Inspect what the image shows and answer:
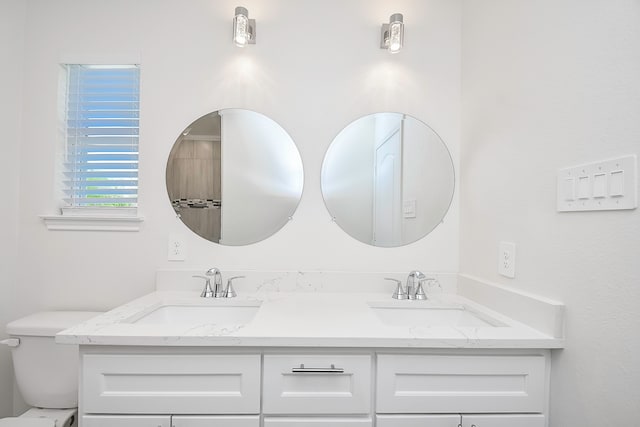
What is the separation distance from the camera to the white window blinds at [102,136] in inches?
63.8

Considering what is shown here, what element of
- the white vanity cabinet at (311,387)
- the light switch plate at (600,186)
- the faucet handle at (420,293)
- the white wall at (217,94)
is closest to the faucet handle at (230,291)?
the white wall at (217,94)

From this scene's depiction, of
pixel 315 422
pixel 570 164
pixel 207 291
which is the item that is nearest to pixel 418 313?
pixel 315 422

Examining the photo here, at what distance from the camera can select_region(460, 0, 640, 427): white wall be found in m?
0.77

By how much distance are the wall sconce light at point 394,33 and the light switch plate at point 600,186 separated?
0.94 m

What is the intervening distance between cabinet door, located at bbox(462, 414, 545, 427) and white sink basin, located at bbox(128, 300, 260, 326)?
869 millimetres

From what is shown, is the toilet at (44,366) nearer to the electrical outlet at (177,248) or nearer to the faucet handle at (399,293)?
the electrical outlet at (177,248)

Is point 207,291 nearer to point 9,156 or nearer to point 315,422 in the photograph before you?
point 315,422

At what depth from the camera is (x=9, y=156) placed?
1527 millimetres

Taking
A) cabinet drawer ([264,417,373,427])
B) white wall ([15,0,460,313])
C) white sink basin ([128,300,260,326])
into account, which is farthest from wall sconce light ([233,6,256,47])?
cabinet drawer ([264,417,373,427])

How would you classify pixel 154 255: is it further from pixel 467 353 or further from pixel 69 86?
pixel 467 353

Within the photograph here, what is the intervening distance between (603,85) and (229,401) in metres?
1.36

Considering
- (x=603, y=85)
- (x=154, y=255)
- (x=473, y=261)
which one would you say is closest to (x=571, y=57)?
(x=603, y=85)

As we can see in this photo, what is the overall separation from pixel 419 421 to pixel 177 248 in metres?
1.25

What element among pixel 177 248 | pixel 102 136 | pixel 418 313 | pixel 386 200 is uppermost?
pixel 102 136
